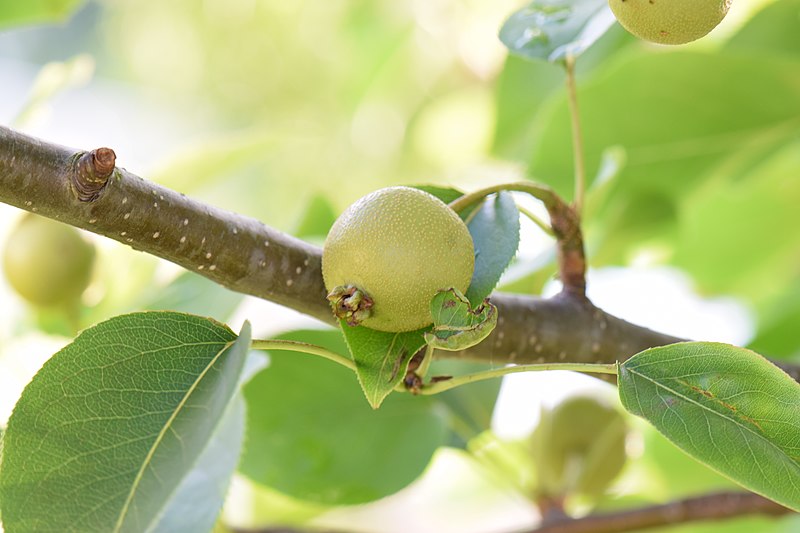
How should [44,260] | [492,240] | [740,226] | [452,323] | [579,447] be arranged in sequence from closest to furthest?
[452,323] → [492,240] → [44,260] → [579,447] → [740,226]

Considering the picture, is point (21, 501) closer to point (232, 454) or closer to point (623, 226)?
point (232, 454)

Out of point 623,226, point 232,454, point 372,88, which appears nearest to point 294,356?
point 232,454

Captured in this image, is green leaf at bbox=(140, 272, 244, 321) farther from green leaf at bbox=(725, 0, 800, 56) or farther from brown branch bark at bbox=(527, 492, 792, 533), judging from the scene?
green leaf at bbox=(725, 0, 800, 56)

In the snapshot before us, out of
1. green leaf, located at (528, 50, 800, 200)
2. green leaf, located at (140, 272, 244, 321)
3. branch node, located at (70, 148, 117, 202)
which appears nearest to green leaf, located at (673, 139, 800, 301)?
green leaf, located at (528, 50, 800, 200)

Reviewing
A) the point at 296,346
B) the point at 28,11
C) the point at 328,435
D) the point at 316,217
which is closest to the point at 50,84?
the point at 28,11

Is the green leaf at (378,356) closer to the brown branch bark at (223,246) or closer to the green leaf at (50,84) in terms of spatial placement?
the brown branch bark at (223,246)

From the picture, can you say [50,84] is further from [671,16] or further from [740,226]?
[740,226]
